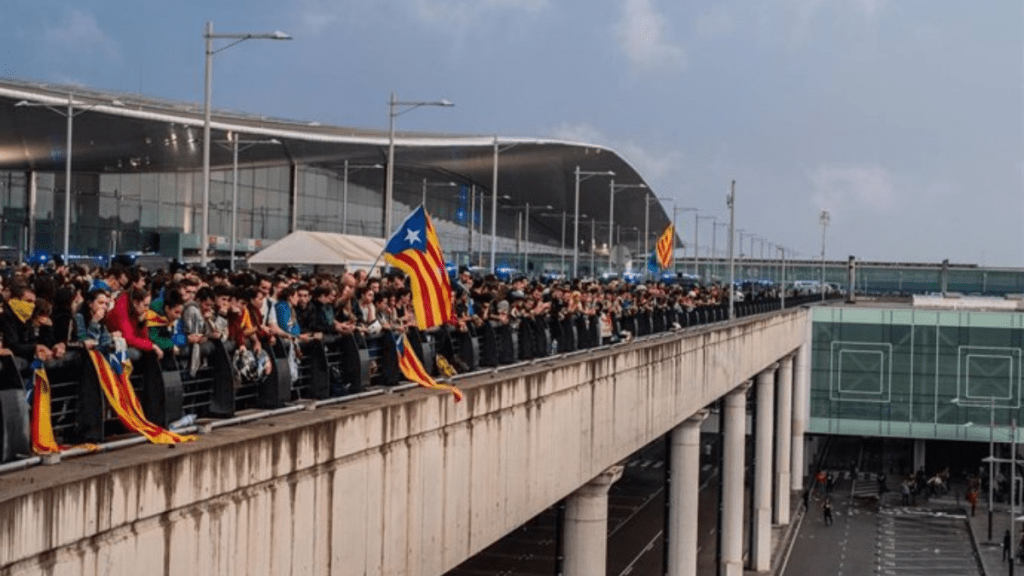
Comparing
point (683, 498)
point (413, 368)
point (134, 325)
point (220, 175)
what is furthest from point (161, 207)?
point (134, 325)

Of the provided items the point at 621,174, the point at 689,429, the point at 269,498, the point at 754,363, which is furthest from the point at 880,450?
the point at 269,498

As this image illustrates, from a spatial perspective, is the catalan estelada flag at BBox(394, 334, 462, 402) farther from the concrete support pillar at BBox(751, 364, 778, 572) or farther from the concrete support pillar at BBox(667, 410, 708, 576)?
the concrete support pillar at BBox(751, 364, 778, 572)

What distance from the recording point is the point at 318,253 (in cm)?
3972

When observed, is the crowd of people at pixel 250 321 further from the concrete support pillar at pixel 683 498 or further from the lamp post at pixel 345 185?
the lamp post at pixel 345 185

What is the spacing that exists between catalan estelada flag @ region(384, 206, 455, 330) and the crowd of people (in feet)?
0.74

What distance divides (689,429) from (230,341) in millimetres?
29685

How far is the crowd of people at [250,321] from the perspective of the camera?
11633 mm

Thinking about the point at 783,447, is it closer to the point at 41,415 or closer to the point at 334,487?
the point at 334,487

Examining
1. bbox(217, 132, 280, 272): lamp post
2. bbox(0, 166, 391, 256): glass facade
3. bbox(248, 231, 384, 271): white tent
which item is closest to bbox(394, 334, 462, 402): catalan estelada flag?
bbox(248, 231, 384, 271): white tent

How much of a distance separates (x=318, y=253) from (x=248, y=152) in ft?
160

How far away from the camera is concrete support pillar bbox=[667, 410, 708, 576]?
41938 millimetres

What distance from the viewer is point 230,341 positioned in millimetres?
13617

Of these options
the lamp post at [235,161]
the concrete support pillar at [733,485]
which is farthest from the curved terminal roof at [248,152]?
the concrete support pillar at [733,485]

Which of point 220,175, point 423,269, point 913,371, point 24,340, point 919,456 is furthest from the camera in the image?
point 919,456
